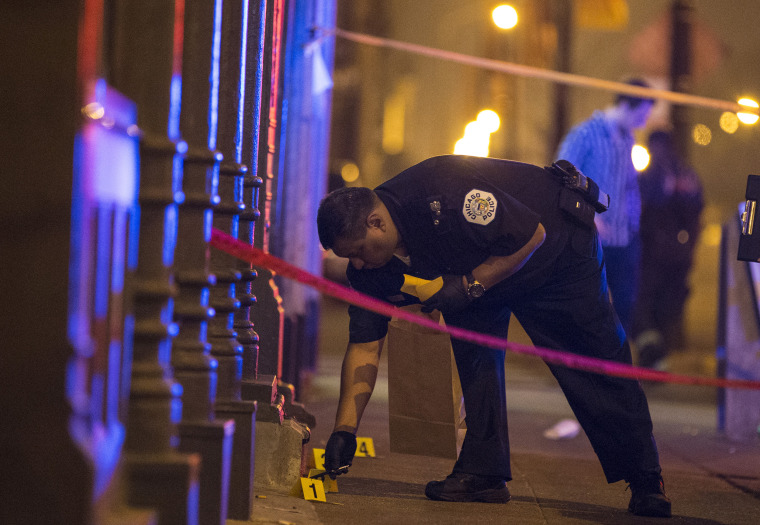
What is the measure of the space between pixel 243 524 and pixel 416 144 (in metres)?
31.5

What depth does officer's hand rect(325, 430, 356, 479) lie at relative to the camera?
3572 millimetres

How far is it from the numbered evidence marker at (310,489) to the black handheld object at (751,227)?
1.87m

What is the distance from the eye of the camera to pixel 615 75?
67.9ft

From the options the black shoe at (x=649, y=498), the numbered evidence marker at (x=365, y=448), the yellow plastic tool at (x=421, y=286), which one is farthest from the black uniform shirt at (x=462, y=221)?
the numbered evidence marker at (x=365, y=448)

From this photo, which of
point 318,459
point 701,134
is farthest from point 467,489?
point 701,134

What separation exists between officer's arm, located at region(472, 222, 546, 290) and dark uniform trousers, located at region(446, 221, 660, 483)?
26 cm

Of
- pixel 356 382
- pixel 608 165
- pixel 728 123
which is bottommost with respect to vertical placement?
pixel 356 382

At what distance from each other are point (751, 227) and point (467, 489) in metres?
1.53

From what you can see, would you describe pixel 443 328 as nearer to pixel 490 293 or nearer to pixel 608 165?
pixel 490 293

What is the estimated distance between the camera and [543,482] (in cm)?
439

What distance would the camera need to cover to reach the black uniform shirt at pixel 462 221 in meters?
3.48

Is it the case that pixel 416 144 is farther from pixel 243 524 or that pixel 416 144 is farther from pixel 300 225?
pixel 243 524

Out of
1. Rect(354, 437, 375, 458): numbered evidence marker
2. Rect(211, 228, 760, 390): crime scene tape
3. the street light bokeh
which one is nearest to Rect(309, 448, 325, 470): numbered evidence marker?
Rect(354, 437, 375, 458): numbered evidence marker

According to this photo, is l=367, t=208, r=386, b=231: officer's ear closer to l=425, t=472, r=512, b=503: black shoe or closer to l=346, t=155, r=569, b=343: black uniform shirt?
l=346, t=155, r=569, b=343: black uniform shirt
